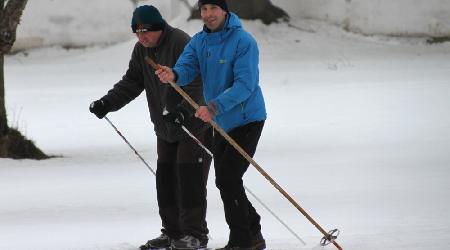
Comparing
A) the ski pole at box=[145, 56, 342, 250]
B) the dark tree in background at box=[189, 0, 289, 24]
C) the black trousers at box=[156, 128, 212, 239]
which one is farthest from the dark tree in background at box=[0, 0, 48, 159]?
the dark tree in background at box=[189, 0, 289, 24]

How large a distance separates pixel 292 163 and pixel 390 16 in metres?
15.7

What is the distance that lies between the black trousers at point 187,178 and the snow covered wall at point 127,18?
62.8ft

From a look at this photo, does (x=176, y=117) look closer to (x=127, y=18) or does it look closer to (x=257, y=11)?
(x=257, y=11)

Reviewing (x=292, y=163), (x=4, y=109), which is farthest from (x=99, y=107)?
(x=4, y=109)

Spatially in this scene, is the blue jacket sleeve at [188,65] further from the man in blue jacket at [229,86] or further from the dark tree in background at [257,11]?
the dark tree in background at [257,11]

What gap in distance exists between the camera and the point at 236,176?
4.96 m

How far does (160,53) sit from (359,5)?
64.1 feet

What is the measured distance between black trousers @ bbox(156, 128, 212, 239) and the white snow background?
1.13 ft

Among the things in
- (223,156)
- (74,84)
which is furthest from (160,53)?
(74,84)

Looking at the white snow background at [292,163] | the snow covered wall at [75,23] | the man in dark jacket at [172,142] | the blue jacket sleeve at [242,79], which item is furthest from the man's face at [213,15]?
the snow covered wall at [75,23]

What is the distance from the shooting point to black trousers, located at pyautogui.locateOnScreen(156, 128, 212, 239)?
529 cm

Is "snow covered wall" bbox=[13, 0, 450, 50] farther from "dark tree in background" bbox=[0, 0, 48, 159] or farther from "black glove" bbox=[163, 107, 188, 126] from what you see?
"black glove" bbox=[163, 107, 188, 126]

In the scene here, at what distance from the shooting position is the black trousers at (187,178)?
17.4 ft

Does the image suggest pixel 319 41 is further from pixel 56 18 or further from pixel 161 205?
pixel 161 205
